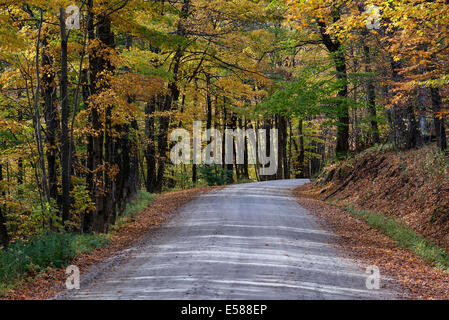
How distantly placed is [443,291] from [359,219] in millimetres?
8077

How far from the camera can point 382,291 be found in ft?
25.1

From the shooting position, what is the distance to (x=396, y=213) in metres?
15.1

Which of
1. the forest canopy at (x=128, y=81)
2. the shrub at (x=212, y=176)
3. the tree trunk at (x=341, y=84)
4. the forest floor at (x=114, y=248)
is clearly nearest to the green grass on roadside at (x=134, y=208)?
the forest floor at (x=114, y=248)

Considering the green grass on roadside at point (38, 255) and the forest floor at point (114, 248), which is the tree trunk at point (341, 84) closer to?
the forest floor at point (114, 248)

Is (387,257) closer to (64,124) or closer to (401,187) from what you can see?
(401,187)

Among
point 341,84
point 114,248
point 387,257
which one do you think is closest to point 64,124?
point 114,248

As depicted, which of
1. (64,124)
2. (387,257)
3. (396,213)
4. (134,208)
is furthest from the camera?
(134,208)

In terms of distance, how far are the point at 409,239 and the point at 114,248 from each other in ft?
25.7

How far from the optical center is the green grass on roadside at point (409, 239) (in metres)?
10.5

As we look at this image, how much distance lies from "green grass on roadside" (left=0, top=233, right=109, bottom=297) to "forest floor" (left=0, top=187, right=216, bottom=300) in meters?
0.19

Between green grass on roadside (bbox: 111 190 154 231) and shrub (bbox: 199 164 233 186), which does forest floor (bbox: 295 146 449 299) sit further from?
shrub (bbox: 199 164 233 186)

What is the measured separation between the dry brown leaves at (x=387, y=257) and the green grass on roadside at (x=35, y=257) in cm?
646
